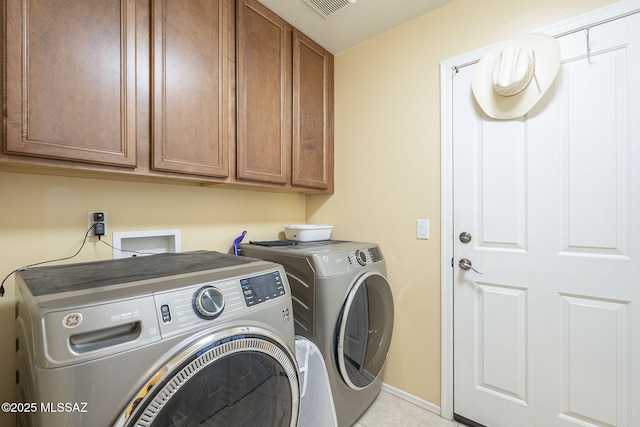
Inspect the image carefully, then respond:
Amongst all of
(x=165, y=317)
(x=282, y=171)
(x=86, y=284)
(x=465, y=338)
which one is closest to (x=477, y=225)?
(x=465, y=338)

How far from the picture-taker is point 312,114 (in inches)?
79.1

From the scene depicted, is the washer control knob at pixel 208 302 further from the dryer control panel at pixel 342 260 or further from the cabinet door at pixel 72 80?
the cabinet door at pixel 72 80

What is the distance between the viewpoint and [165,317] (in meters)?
0.76

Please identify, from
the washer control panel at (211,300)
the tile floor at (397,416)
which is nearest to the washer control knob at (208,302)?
the washer control panel at (211,300)

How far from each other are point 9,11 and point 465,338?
7.73 ft

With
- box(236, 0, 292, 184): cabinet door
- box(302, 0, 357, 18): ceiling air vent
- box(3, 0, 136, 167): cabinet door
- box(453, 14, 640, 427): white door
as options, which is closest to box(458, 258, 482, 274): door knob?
box(453, 14, 640, 427): white door

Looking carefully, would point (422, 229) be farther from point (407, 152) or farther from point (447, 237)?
point (407, 152)

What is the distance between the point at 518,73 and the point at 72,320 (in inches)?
73.4

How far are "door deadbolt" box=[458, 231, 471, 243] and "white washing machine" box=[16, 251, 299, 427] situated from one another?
3.58ft

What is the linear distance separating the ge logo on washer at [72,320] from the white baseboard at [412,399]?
185 cm

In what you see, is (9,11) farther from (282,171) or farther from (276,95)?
(282,171)

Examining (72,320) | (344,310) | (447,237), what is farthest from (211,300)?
(447,237)

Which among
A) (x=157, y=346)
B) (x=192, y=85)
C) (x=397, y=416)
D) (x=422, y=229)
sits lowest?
(x=397, y=416)

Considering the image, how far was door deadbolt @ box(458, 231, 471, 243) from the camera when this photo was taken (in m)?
1.61
